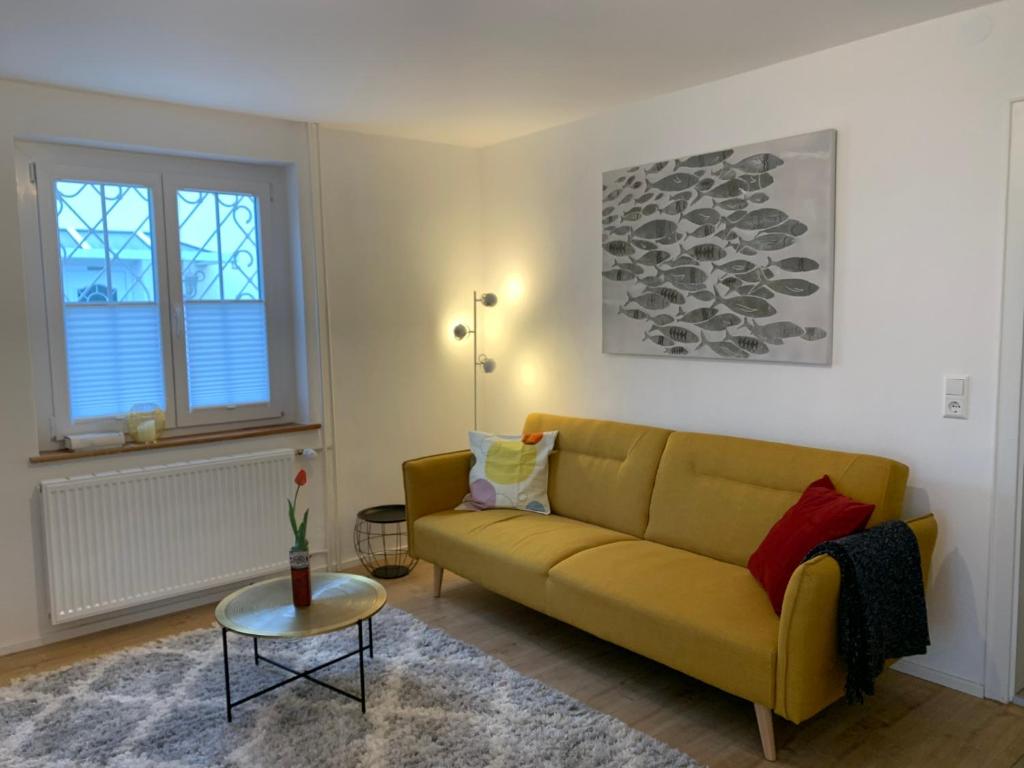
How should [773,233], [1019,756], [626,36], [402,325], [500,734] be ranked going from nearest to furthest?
[1019,756] → [500,734] → [626,36] → [773,233] → [402,325]

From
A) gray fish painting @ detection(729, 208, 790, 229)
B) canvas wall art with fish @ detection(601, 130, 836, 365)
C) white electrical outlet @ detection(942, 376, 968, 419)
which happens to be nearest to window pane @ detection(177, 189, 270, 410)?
canvas wall art with fish @ detection(601, 130, 836, 365)

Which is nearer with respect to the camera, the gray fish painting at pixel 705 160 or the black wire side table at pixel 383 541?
the gray fish painting at pixel 705 160

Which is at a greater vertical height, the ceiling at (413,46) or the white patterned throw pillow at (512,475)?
the ceiling at (413,46)

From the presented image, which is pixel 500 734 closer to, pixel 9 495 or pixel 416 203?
pixel 9 495

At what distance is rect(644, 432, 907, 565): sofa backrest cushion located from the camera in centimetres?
275

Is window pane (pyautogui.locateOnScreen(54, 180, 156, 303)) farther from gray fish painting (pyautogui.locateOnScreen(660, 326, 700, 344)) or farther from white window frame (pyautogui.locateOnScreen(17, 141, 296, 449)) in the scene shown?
gray fish painting (pyautogui.locateOnScreen(660, 326, 700, 344))

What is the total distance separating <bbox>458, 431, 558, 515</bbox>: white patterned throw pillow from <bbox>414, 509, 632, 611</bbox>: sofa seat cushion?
0.06 m

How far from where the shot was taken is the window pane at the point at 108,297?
11.5 ft

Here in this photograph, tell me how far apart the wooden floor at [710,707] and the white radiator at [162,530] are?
0.67 ft

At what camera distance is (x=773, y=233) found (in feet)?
10.6

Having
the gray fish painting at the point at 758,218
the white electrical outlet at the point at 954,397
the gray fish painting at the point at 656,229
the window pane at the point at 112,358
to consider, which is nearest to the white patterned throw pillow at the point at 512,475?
the gray fish painting at the point at 656,229

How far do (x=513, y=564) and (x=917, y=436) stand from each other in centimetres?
167

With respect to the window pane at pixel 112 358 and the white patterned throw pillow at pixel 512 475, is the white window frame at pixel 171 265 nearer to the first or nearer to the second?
the window pane at pixel 112 358

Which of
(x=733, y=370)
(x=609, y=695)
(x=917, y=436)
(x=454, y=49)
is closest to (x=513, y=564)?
(x=609, y=695)
